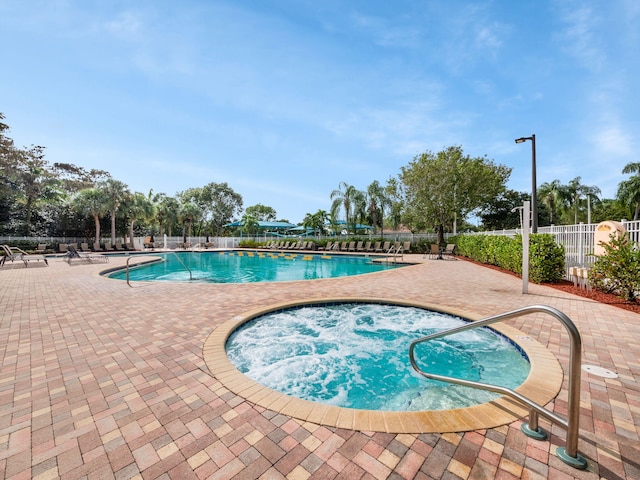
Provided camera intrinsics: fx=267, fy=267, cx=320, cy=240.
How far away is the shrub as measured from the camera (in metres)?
5.42

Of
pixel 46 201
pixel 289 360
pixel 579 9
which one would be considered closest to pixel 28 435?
pixel 289 360

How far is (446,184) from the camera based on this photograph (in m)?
21.0

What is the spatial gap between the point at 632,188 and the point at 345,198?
30.4m

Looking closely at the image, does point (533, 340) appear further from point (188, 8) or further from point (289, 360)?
point (188, 8)

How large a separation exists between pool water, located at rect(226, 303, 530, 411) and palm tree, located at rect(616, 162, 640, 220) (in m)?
38.7

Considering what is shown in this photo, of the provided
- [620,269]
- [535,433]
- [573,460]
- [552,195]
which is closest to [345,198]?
[620,269]

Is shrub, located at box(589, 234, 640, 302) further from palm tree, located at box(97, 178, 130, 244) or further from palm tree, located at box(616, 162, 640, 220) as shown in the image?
palm tree, located at box(616, 162, 640, 220)

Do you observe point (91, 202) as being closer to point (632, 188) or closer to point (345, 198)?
point (345, 198)

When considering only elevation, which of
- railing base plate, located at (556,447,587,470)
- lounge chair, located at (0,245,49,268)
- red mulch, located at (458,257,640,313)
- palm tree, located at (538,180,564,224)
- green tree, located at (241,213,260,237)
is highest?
palm tree, located at (538,180,564,224)

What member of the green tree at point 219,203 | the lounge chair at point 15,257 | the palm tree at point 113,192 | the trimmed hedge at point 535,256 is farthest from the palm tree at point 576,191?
the palm tree at point 113,192

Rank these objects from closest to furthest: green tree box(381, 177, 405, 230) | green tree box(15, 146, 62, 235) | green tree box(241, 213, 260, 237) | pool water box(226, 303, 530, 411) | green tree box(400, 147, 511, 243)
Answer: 1. pool water box(226, 303, 530, 411)
2. green tree box(400, 147, 511, 243)
3. green tree box(381, 177, 405, 230)
4. green tree box(15, 146, 62, 235)
5. green tree box(241, 213, 260, 237)

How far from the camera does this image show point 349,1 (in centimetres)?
791

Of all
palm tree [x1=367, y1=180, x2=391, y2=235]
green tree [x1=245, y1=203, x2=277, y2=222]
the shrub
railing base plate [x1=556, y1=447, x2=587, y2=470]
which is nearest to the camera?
railing base plate [x1=556, y1=447, x2=587, y2=470]

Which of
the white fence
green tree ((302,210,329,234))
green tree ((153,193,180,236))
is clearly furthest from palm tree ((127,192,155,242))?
the white fence
